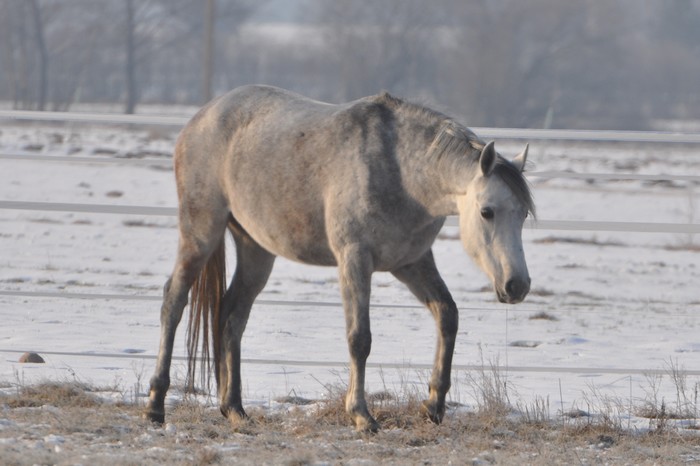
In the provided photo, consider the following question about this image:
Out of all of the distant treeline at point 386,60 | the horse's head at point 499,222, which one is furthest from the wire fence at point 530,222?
the distant treeline at point 386,60

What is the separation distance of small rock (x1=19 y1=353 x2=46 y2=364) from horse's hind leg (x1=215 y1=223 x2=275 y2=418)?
1393mm

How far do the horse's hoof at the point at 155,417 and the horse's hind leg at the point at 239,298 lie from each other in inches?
13.7

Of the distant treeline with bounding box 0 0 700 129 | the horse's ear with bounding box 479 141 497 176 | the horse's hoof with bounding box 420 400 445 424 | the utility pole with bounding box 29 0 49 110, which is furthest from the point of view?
the distant treeline with bounding box 0 0 700 129

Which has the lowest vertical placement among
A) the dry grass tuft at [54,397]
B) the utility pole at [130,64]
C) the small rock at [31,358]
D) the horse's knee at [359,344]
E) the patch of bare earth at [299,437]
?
the patch of bare earth at [299,437]

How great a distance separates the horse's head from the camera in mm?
5031

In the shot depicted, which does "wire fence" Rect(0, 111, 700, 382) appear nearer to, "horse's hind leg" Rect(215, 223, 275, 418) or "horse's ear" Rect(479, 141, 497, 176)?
"horse's hind leg" Rect(215, 223, 275, 418)

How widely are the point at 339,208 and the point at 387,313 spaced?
378 cm

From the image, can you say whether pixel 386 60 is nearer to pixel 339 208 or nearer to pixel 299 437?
pixel 339 208

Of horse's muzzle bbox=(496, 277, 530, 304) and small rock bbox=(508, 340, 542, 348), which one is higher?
horse's muzzle bbox=(496, 277, 530, 304)

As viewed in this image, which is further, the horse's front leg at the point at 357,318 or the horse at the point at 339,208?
the horse's front leg at the point at 357,318

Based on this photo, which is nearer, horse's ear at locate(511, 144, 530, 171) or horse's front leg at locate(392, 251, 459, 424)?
horse's ear at locate(511, 144, 530, 171)

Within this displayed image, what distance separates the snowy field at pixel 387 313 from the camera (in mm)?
6719

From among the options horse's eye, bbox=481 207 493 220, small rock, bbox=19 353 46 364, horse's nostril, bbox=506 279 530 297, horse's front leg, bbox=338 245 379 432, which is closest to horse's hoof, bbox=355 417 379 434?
horse's front leg, bbox=338 245 379 432

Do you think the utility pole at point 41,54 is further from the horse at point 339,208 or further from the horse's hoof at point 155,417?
the horse's hoof at point 155,417
